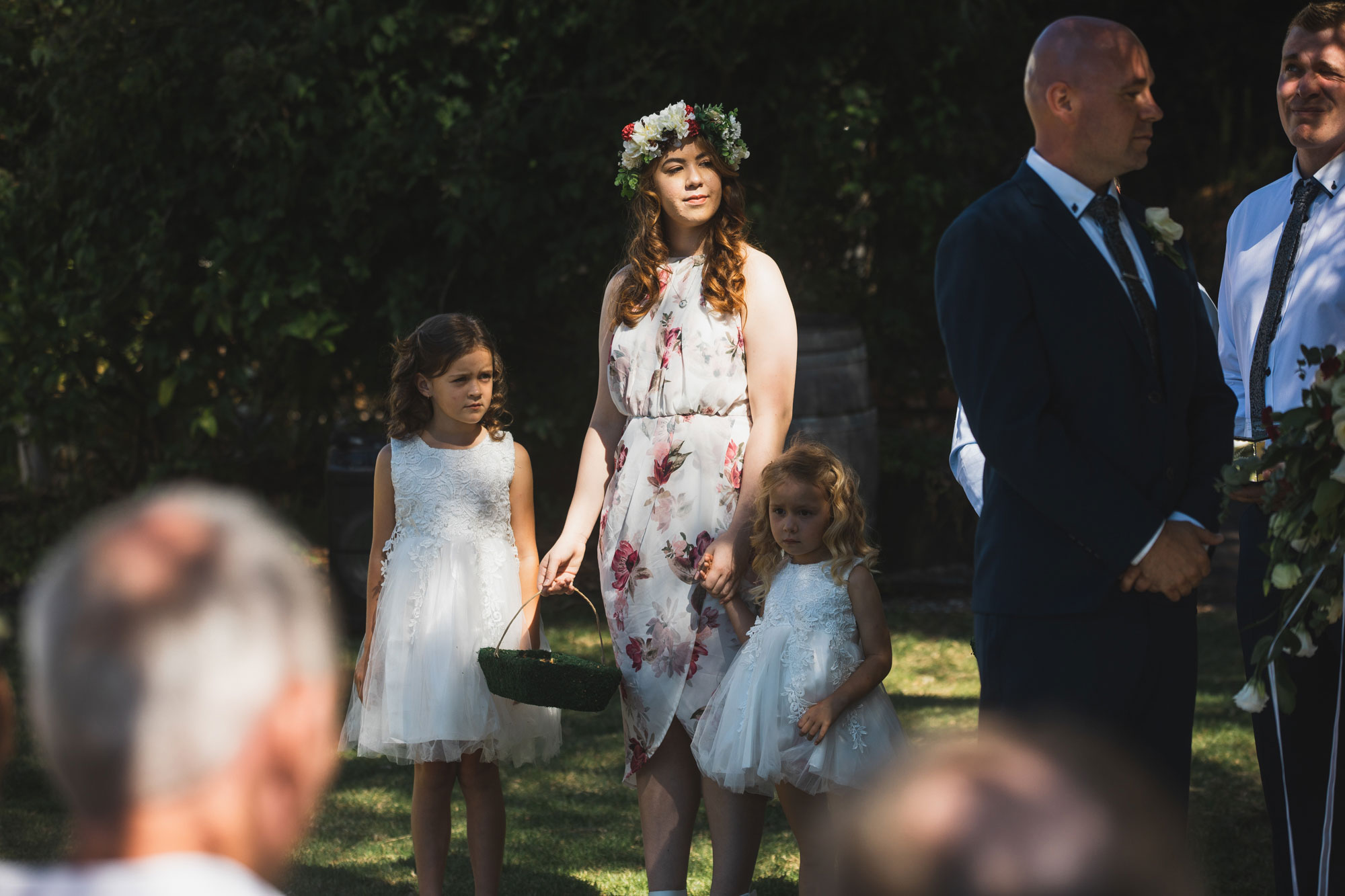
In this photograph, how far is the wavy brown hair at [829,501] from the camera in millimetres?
3242

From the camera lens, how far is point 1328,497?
2.23 metres

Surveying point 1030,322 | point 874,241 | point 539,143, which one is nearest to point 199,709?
point 1030,322

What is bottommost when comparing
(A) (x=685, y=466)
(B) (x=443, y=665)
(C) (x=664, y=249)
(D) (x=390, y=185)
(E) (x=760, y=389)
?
(B) (x=443, y=665)

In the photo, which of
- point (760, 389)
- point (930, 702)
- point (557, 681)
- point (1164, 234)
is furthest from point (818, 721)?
point (930, 702)

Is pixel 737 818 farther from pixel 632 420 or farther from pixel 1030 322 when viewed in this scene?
pixel 1030 322

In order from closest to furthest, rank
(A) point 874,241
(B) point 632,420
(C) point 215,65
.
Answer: (B) point 632,420 → (C) point 215,65 → (A) point 874,241

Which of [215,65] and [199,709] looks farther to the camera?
[215,65]

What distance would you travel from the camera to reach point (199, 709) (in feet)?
2.38

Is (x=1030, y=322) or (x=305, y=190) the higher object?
(x=305, y=190)

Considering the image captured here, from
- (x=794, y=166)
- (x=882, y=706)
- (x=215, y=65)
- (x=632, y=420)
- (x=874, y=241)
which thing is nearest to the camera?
Result: (x=882, y=706)

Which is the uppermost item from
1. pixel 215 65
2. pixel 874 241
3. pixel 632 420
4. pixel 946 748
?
pixel 215 65

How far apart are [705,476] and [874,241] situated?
5.85 meters

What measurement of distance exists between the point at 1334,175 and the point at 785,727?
1.80 meters

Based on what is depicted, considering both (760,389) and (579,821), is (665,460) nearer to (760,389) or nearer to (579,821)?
(760,389)
